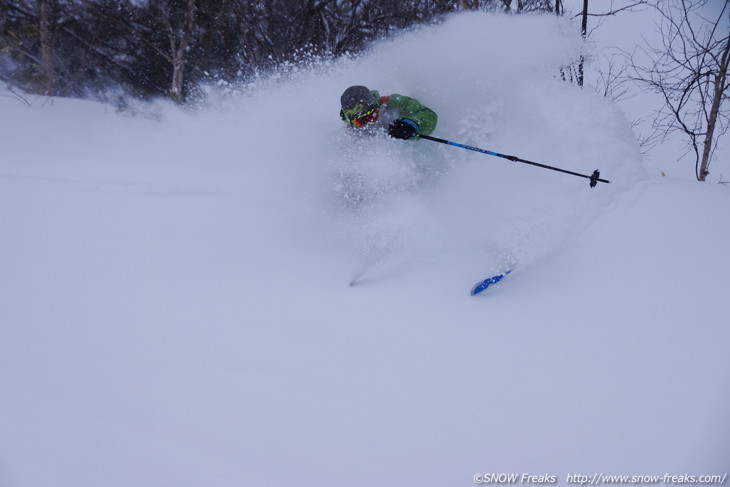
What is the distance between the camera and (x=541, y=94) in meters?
3.72

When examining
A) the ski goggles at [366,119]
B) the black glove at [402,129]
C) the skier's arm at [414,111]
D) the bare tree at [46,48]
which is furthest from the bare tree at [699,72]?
the bare tree at [46,48]

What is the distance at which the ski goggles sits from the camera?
3006 millimetres

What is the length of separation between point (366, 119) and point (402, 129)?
33cm

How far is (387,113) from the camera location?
339cm

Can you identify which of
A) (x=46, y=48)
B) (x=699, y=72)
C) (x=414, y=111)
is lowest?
(x=46, y=48)

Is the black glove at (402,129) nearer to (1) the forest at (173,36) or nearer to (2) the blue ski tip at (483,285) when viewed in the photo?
(2) the blue ski tip at (483,285)

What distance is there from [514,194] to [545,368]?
5.74 feet

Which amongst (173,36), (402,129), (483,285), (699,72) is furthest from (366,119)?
(173,36)

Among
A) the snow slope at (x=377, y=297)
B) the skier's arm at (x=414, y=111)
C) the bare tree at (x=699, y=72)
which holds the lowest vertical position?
the snow slope at (x=377, y=297)

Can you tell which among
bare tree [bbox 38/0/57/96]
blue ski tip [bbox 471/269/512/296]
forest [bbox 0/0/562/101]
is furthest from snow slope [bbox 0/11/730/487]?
forest [bbox 0/0/562/101]

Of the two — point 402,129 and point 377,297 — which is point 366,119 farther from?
point 377,297

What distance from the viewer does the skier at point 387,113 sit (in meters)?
2.94

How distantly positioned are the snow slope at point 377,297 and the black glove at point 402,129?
0.83ft

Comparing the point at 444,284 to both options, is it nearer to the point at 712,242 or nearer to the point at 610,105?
the point at 712,242
